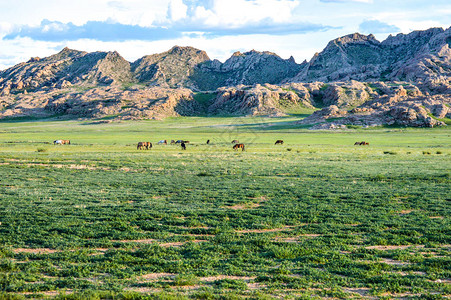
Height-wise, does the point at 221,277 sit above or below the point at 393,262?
above

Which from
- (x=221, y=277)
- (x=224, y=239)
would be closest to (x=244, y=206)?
(x=224, y=239)

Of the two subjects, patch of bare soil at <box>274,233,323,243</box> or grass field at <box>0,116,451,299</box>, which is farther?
patch of bare soil at <box>274,233,323,243</box>

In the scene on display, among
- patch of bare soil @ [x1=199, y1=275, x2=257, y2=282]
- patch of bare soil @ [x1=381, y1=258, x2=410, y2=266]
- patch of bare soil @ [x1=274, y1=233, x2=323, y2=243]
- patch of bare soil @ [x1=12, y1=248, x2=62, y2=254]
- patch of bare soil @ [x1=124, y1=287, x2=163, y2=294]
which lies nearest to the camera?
patch of bare soil @ [x1=124, y1=287, x2=163, y2=294]

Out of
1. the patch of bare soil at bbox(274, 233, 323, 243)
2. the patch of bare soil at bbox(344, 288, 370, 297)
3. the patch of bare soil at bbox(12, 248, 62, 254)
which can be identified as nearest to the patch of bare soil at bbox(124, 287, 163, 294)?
the patch of bare soil at bbox(12, 248, 62, 254)

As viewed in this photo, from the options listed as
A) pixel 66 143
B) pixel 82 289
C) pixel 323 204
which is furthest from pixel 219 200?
pixel 66 143

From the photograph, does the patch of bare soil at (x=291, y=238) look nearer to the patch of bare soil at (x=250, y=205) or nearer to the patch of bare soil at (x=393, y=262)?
the patch of bare soil at (x=393, y=262)

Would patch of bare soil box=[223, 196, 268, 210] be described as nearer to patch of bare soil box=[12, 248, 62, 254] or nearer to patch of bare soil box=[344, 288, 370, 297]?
patch of bare soil box=[12, 248, 62, 254]

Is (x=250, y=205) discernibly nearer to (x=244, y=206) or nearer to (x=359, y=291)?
(x=244, y=206)

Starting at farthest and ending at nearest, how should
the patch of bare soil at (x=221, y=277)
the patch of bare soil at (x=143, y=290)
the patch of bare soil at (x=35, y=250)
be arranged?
the patch of bare soil at (x=35, y=250)
the patch of bare soil at (x=221, y=277)
the patch of bare soil at (x=143, y=290)

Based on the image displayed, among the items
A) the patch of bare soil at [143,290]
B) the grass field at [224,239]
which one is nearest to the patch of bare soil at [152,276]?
the grass field at [224,239]

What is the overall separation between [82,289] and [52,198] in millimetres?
13298

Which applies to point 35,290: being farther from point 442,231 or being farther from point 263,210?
point 442,231

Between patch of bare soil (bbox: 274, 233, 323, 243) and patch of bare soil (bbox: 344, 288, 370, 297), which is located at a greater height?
patch of bare soil (bbox: 344, 288, 370, 297)

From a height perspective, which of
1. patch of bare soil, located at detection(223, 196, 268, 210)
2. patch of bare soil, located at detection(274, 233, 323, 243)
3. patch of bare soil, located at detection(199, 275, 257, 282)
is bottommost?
patch of bare soil, located at detection(223, 196, 268, 210)
